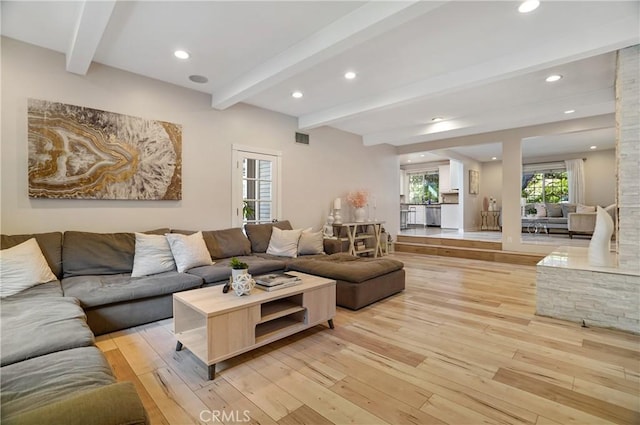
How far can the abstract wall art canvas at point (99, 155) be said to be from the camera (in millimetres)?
3000

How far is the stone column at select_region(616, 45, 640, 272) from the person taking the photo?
9.18 ft

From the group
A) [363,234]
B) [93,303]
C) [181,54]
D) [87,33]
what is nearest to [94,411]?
[93,303]

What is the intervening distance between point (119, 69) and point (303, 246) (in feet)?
10.3

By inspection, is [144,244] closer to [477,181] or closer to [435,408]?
[435,408]

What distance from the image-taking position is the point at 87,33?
2521mm

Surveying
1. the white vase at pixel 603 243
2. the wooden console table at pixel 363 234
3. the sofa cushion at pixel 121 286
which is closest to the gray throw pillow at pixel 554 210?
the wooden console table at pixel 363 234

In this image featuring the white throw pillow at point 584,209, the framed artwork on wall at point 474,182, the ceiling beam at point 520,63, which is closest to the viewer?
the ceiling beam at point 520,63

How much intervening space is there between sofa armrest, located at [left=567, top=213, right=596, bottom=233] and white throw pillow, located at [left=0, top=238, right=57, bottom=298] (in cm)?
997

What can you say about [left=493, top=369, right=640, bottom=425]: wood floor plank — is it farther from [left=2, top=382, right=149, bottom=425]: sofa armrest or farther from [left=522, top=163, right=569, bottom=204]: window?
[left=522, top=163, right=569, bottom=204]: window

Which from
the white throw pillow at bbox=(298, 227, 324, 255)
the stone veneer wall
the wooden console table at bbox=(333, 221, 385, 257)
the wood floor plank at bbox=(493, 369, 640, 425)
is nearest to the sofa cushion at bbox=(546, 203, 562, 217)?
the wooden console table at bbox=(333, 221, 385, 257)

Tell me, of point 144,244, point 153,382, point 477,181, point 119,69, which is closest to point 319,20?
point 119,69

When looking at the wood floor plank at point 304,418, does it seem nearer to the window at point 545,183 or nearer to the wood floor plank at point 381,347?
the wood floor plank at point 381,347

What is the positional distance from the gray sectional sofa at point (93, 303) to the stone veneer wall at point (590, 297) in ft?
4.98

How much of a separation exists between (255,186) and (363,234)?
269 centimetres
